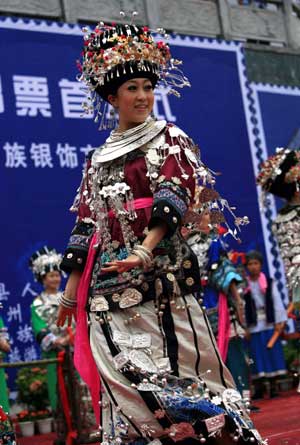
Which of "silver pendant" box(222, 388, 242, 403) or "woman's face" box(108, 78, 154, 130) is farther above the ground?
"woman's face" box(108, 78, 154, 130)

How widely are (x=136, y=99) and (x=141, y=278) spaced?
75 centimetres

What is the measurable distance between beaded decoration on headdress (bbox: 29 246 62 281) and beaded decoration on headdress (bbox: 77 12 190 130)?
14.0ft

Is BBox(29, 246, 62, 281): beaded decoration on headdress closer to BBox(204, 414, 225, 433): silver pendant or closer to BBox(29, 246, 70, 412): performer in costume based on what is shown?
BBox(29, 246, 70, 412): performer in costume

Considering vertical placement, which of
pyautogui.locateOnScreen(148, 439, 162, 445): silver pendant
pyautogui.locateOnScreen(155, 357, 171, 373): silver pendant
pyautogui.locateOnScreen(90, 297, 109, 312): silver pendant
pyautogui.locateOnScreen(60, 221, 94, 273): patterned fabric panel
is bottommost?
pyautogui.locateOnScreen(148, 439, 162, 445): silver pendant

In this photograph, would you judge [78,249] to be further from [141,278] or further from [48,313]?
[48,313]

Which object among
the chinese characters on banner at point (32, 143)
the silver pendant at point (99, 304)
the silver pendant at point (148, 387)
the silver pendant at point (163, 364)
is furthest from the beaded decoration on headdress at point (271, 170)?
the silver pendant at point (148, 387)

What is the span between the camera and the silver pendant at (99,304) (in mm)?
3898

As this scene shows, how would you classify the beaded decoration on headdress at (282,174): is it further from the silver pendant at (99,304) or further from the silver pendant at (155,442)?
the silver pendant at (155,442)

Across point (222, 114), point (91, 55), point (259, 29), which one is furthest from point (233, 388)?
point (259, 29)

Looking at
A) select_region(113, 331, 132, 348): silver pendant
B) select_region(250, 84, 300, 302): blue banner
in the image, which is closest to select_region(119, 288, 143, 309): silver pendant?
select_region(113, 331, 132, 348): silver pendant

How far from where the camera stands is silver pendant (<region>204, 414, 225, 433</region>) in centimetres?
366

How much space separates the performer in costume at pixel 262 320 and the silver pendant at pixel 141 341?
6.51m

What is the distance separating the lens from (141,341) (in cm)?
380

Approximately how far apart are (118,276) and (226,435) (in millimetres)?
737
